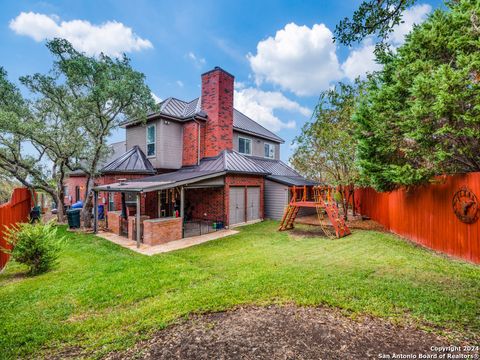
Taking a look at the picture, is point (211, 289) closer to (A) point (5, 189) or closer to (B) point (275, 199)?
(B) point (275, 199)

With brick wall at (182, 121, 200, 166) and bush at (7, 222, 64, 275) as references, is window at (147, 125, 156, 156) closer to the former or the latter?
brick wall at (182, 121, 200, 166)

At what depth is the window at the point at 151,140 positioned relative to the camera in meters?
16.0

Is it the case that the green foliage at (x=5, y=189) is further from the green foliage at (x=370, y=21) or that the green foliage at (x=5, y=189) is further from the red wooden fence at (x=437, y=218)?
the red wooden fence at (x=437, y=218)

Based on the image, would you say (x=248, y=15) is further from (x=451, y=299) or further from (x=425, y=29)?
(x=451, y=299)

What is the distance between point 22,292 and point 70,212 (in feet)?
29.3

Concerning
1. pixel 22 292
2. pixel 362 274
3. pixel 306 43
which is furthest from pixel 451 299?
pixel 306 43

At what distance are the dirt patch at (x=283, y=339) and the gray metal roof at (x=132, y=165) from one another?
42.4 ft

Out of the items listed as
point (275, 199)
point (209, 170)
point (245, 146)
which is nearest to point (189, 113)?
point (245, 146)

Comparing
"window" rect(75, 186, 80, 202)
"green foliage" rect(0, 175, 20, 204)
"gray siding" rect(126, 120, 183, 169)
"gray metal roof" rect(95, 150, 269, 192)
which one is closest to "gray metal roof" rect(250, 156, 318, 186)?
"gray metal roof" rect(95, 150, 269, 192)

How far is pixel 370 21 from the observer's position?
583 centimetres

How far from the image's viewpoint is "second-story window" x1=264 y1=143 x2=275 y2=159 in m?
21.4

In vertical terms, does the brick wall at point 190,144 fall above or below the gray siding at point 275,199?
above

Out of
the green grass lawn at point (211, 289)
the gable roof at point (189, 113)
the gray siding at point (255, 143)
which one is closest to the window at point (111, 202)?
the gable roof at point (189, 113)

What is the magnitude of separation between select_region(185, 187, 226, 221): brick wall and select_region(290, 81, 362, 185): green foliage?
238 inches
